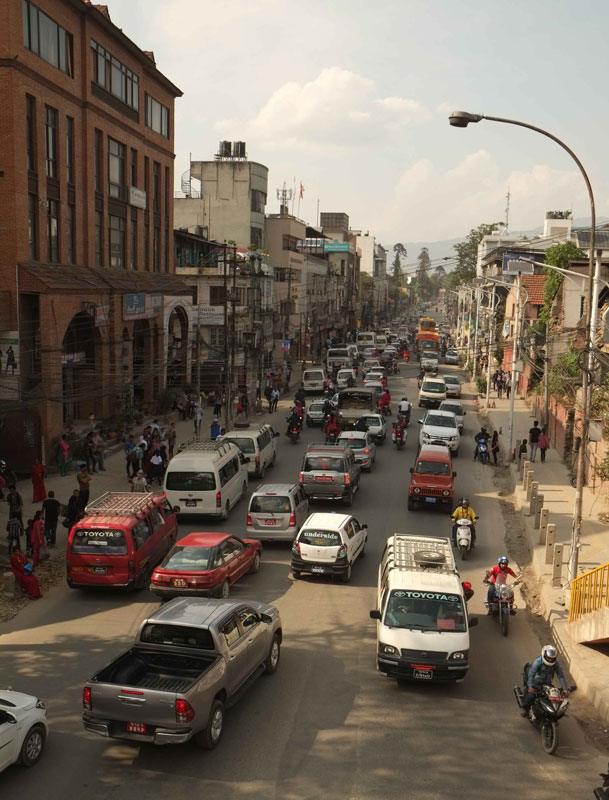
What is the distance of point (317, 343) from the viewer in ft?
330

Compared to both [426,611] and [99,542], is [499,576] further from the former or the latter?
[99,542]

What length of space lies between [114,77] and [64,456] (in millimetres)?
20625

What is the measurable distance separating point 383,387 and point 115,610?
3790 cm

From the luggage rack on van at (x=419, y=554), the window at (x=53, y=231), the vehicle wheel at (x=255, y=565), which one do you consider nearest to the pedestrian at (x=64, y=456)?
the window at (x=53, y=231)

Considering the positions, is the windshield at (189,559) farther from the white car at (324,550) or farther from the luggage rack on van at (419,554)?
the luggage rack on van at (419,554)

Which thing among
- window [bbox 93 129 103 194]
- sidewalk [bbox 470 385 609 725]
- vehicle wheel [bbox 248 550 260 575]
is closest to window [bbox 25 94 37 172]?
window [bbox 93 129 103 194]

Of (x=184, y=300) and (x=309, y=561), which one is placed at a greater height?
(x=184, y=300)

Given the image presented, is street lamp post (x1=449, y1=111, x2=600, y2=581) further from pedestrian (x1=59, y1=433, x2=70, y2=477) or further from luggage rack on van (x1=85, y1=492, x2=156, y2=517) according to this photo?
pedestrian (x1=59, y1=433, x2=70, y2=477)

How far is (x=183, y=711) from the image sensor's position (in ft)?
34.6

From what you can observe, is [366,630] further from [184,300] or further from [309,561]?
[184,300]

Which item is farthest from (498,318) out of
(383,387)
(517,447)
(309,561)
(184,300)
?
(309,561)

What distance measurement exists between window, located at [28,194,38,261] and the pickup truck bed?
23.7 metres

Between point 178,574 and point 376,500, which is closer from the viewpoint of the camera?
point 178,574

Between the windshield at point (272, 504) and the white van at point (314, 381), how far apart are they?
33710mm
